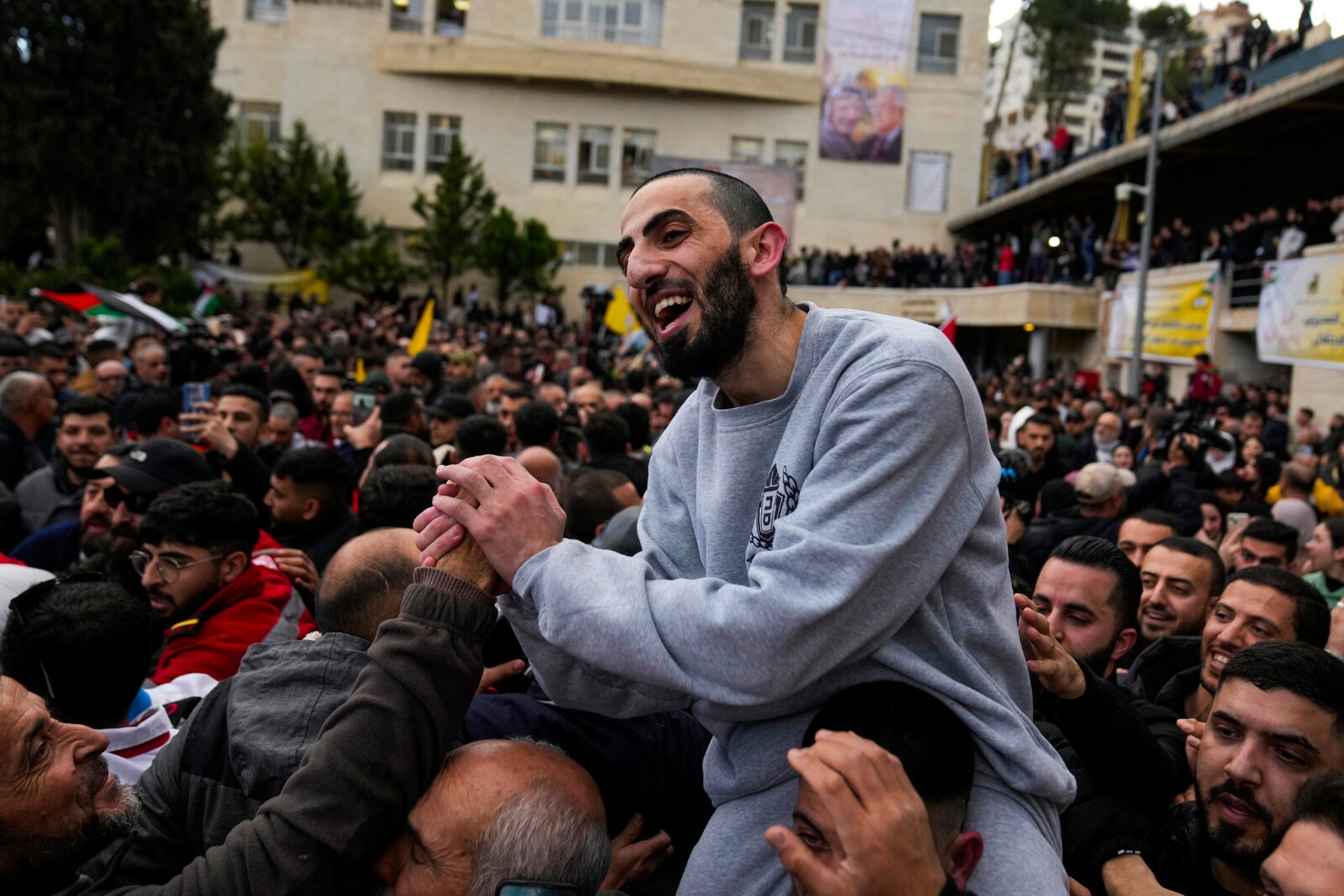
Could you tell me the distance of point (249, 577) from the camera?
404 cm

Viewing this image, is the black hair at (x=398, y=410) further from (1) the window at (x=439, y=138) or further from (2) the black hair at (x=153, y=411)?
(1) the window at (x=439, y=138)

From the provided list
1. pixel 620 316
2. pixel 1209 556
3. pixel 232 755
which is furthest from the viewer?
pixel 620 316

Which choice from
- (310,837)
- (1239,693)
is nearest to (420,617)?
(310,837)

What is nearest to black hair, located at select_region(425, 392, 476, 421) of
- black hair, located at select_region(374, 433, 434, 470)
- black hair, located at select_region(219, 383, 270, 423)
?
black hair, located at select_region(219, 383, 270, 423)

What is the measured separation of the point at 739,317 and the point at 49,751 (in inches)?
63.1

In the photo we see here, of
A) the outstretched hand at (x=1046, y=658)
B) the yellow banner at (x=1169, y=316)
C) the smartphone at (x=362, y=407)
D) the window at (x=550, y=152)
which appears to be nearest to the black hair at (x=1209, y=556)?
the outstretched hand at (x=1046, y=658)

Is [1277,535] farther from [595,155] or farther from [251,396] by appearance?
[595,155]

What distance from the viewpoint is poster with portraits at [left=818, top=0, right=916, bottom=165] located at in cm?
3988

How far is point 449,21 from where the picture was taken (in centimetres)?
4003

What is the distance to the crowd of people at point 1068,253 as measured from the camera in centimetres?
2003

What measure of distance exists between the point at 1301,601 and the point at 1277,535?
6.78 ft

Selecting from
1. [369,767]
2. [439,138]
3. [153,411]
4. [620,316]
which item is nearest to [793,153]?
[439,138]

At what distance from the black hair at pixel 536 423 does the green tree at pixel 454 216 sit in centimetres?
3103

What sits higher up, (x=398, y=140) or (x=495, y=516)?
(x=398, y=140)
